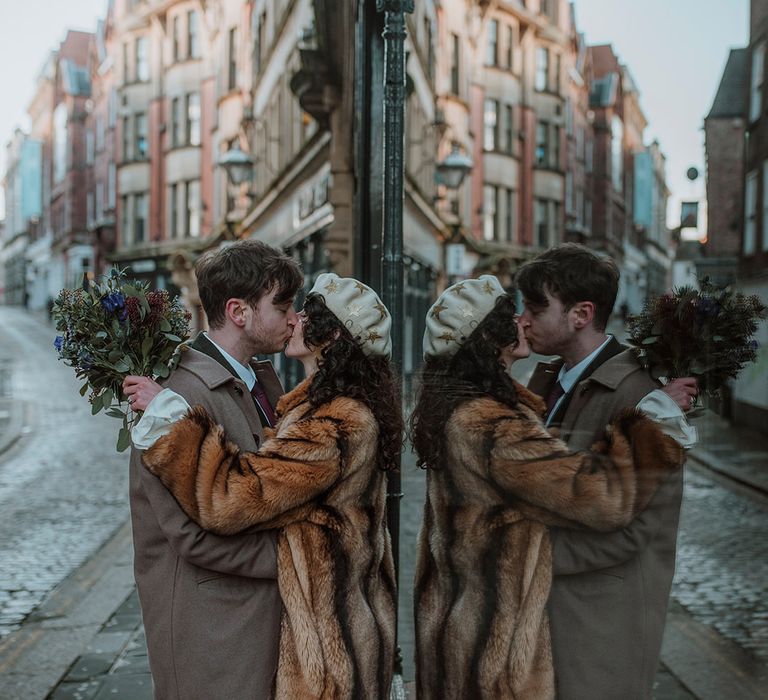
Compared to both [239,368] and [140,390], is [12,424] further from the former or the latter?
[140,390]

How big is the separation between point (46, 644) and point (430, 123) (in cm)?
412

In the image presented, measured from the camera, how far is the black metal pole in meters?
4.48

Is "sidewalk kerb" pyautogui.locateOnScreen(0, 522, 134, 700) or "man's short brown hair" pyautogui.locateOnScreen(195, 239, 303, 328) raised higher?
"man's short brown hair" pyautogui.locateOnScreen(195, 239, 303, 328)

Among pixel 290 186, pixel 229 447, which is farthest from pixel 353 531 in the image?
pixel 290 186

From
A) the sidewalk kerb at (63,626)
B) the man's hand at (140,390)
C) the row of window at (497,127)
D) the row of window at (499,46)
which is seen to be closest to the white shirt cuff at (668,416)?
the man's hand at (140,390)

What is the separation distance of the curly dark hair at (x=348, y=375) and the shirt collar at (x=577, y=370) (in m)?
0.50

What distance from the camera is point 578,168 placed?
4.43 metres

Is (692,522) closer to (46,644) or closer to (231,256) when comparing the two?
(46,644)

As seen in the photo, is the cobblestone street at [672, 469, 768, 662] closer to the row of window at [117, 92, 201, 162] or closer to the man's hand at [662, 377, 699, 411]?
the man's hand at [662, 377, 699, 411]

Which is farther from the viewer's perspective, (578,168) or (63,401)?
(63,401)

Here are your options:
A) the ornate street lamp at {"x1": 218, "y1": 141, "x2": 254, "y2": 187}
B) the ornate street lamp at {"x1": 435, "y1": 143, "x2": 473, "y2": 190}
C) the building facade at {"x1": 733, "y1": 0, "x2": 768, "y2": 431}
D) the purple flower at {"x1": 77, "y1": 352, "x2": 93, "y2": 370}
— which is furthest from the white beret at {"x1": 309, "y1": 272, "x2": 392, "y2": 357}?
the ornate street lamp at {"x1": 218, "y1": 141, "x2": 254, "y2": 187}

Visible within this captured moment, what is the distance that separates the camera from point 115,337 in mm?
2836

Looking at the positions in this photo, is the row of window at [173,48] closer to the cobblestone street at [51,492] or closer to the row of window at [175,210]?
the row of window at [175,210]

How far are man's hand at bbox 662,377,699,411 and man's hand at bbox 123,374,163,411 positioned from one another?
1.34 metres
